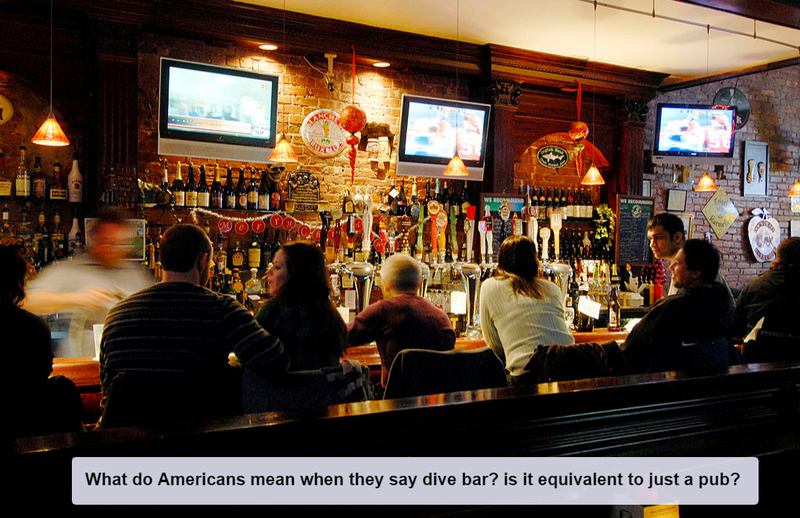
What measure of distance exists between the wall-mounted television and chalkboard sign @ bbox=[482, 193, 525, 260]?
1.71 metres

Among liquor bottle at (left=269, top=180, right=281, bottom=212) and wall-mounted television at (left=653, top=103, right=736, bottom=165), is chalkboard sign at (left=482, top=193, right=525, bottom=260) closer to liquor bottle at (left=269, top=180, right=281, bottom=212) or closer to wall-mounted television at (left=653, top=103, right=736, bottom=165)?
wall-mounted television at (left=653, top=103, right=736, bottom=165)

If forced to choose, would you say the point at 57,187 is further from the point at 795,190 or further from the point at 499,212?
the point at 795,190

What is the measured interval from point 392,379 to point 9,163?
387cm

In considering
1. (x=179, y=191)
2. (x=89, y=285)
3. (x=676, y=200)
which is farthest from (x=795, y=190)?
(x=89, y=285)

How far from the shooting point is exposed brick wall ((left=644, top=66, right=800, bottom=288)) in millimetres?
7711

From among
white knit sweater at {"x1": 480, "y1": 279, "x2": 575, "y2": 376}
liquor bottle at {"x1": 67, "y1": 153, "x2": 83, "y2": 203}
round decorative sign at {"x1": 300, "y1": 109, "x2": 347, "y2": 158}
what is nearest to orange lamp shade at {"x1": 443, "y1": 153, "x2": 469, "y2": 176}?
round decorative sign at {"x1": 300, "y1": 109, "x2": 347, "y2": 158}

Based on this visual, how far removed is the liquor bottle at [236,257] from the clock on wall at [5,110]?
1.93 m

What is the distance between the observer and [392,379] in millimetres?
2365

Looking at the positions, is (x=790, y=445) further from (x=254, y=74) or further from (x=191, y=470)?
(x=254, y=74)

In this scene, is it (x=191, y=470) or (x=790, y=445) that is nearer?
(x=191, y=470)

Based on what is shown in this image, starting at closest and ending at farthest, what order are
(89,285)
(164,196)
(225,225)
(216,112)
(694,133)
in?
(89,285)
(216,112)
(164,196)
(225,225)
(694,133)

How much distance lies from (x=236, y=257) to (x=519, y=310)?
2.92 meters

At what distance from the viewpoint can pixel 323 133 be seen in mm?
5578

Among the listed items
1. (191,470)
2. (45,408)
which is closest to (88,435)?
(191,470)
